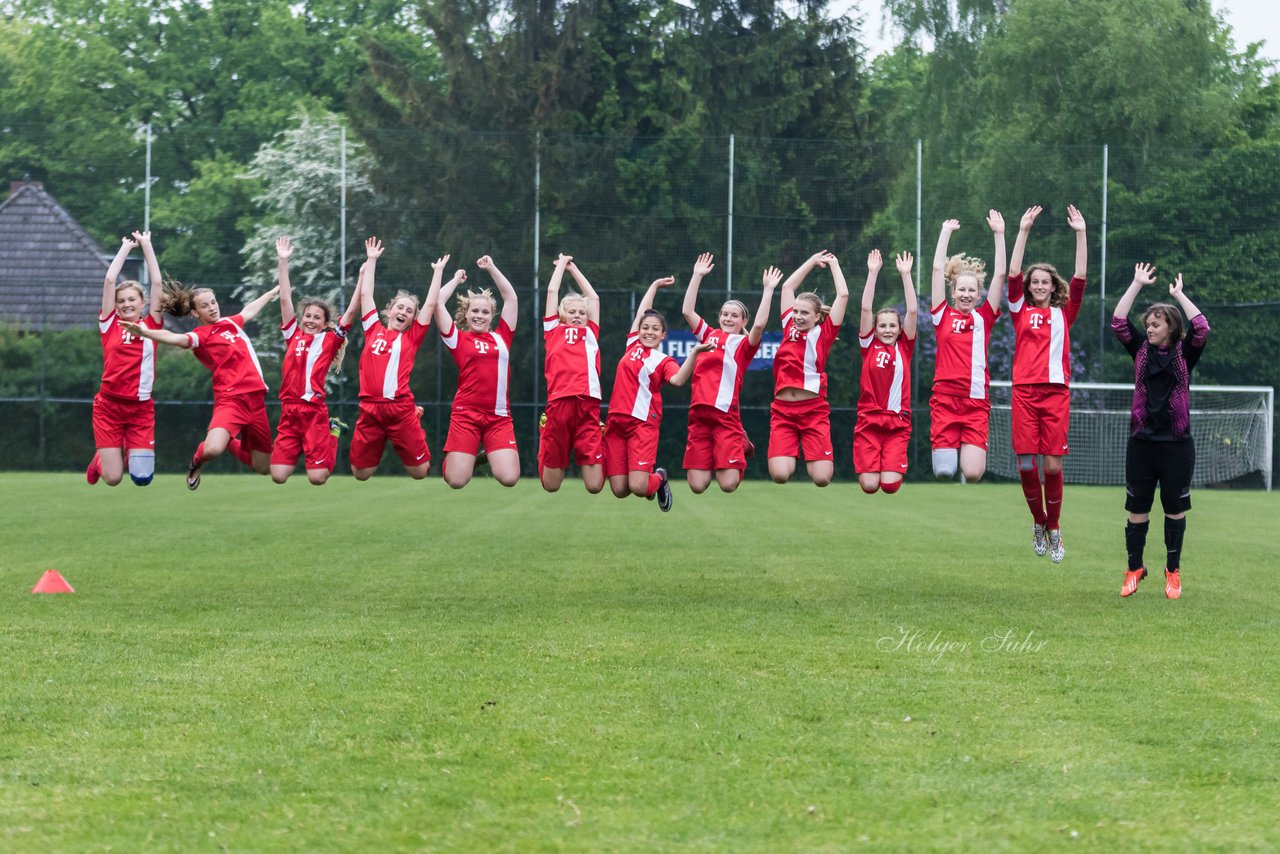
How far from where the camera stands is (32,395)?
34.2 metres

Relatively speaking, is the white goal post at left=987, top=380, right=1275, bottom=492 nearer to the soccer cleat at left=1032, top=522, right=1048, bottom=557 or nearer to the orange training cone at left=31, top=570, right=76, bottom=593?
the soccer cleat at left=1032, top=522, right=1048, bottom=557

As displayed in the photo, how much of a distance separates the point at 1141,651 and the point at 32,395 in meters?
29.7

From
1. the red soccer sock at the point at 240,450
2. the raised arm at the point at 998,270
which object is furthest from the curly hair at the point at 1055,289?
the red soccer sock at the point at 240,450

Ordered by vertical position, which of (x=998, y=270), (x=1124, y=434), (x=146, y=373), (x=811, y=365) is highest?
(x=998, y=270)

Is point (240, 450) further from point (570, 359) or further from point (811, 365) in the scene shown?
point (811, 365)

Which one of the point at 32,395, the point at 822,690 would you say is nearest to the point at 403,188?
the point at 32,395

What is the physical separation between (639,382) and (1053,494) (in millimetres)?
3534

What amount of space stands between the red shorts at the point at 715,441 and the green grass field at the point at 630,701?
105 centimetres

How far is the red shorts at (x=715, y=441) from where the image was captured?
1331 centimetres

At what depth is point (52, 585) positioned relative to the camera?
480 inches

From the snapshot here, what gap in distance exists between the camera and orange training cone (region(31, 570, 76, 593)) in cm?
1212

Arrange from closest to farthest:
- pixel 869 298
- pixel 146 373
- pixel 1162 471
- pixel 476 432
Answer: pixel 1162 471 → pixel 869 298 → pixel 476 432 → pixel 146 373

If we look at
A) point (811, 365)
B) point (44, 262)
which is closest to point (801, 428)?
point (811, 365)

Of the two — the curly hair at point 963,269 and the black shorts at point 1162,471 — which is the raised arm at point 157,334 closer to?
the curly hair at point 963,269
